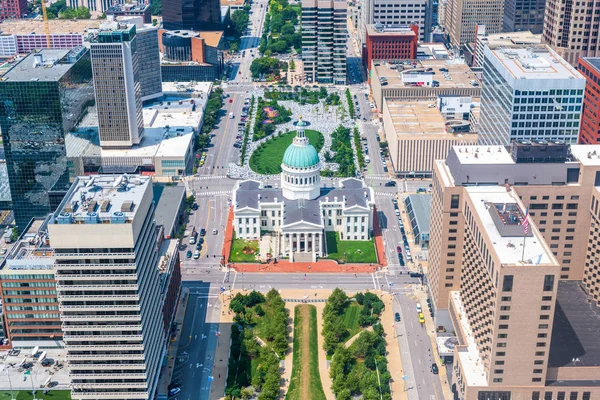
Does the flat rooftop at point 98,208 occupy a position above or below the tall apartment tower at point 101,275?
above

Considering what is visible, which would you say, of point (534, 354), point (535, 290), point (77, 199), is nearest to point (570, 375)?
point (534, 354)

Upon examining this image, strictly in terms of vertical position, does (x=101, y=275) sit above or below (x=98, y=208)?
below

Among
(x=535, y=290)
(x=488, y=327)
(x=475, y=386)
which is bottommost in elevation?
(x=475, y=386)

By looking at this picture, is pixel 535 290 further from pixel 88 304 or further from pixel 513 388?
pixel 88 304

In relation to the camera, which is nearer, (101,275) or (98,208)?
(101,275)

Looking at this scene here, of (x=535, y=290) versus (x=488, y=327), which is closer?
(x=535, y=290)

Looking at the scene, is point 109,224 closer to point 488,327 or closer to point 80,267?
point 80,267

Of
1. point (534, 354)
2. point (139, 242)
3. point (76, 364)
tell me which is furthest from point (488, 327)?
point (76, 364)

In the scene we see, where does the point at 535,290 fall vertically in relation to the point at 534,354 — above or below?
above

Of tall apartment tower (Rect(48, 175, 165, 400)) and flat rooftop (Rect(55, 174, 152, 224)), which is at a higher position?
flat rooftop (Rect(55, 174, 152, 224))
